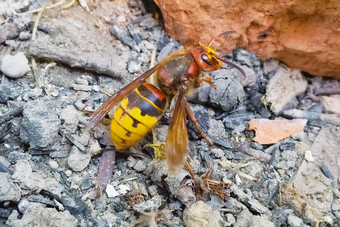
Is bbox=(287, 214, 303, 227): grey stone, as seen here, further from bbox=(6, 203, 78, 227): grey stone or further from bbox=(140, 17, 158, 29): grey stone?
bbox=(140, 17, 158, 29): grey stone

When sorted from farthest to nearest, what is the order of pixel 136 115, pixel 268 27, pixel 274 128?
1. pixel 268 27
2. pixel 274 128
3. pixel 136 115

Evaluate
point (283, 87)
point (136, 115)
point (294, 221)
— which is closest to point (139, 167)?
point (136, 115)

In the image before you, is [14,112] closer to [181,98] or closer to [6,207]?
[6,207]

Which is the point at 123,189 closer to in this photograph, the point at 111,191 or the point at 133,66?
the point at 111,191

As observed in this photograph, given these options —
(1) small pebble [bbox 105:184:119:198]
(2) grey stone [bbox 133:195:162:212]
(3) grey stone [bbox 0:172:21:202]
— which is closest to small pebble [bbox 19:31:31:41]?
(3) grey stone [bbox 0:172:21:202]

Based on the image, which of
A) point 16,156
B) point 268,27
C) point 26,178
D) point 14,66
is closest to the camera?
point 26,178

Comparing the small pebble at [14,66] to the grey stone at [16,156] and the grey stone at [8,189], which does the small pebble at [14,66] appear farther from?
the grey stone at [8,189]
